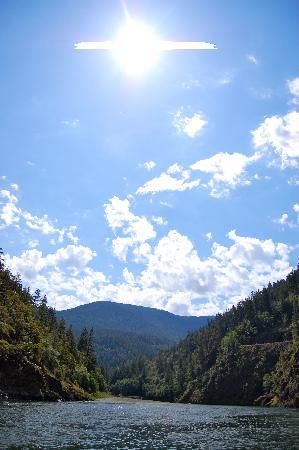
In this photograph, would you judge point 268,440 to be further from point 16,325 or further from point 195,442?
point 16,325

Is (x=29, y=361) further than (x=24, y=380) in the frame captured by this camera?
Yes

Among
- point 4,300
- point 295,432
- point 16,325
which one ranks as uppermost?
point 4,300

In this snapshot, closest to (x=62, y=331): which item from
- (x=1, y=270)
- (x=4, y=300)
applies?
(x=1, y=270)

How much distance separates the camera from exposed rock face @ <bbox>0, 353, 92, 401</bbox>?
103m

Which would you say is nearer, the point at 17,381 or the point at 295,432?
the point at 295,432

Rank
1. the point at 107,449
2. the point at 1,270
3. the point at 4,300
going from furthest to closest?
1. the point at 1,270
2. the point at 4,300
3. the point at 107,449

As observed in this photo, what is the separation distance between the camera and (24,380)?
10694 cm

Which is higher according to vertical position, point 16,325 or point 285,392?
point 16,325

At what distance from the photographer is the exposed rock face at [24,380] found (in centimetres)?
10312

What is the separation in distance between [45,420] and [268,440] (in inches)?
1111

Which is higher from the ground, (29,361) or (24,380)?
(29,361)

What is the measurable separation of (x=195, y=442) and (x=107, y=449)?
10.5 meters

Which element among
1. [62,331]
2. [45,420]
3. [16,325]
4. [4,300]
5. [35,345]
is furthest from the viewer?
[62,331]

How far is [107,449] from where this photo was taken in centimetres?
3747
